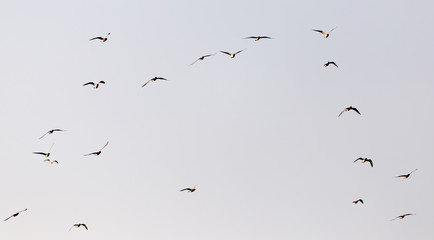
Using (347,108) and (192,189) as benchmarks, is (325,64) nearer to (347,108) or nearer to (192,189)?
(347,108)

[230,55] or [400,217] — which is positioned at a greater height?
[230,55]

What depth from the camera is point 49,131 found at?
106500mm

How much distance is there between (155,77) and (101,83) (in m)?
6.87

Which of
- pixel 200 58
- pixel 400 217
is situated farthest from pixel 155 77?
pixel 400 217

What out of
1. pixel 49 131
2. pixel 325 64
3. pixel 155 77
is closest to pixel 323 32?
pixel 325 64

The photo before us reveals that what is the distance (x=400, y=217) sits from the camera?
11025 centimetres

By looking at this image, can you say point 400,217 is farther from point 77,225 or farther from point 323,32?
point 77,225

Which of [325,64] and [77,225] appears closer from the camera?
[325,64]

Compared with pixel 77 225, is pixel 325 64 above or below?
above

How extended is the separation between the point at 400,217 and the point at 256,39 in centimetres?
2800

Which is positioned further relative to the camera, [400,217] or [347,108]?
[400,217]

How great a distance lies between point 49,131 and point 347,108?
3470cm

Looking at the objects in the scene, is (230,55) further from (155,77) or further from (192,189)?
(192,189)

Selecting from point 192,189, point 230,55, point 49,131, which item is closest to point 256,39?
point 230,55
